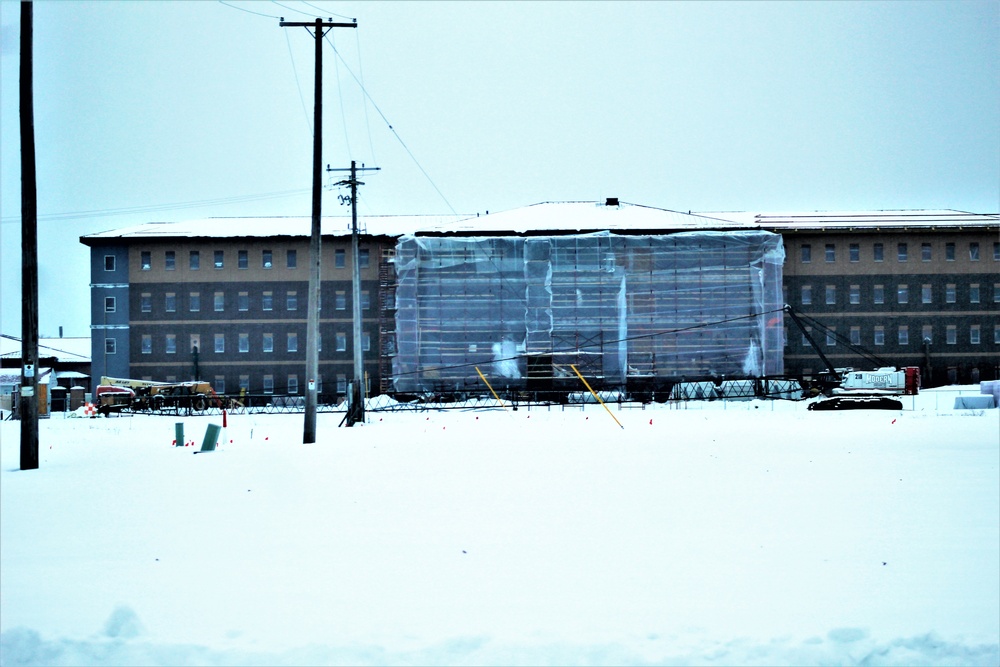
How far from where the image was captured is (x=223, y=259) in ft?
204

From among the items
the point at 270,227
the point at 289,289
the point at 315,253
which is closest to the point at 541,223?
the point at 289,289

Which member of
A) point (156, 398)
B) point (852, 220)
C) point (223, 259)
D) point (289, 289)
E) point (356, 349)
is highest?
point (852, 220)

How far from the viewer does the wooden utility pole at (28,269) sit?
1329 cm

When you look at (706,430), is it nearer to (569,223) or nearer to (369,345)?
(569,223)

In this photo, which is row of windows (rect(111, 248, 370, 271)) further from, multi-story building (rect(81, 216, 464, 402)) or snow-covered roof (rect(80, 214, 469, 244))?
snow-covered roof (rect(80, 214, 469, 244))

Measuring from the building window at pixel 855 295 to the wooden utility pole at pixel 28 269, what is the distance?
1973 inches

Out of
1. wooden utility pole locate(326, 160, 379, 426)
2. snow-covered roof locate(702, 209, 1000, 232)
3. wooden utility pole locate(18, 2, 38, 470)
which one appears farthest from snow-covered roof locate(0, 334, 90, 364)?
wooden utility pole locate(18, 2, 38, 470)

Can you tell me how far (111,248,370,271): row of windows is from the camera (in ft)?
203

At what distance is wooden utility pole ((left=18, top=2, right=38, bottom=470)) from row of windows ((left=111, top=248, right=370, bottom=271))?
47465 mm

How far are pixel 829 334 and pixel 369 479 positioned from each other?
5038cm

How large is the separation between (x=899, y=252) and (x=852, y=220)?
3.96 metres

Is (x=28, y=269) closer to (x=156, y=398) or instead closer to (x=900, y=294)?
(x=156, y=398)

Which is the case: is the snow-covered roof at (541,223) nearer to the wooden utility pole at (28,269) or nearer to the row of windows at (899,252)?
the row of windows at (899,252)

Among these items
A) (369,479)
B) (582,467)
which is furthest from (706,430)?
(369,479)
